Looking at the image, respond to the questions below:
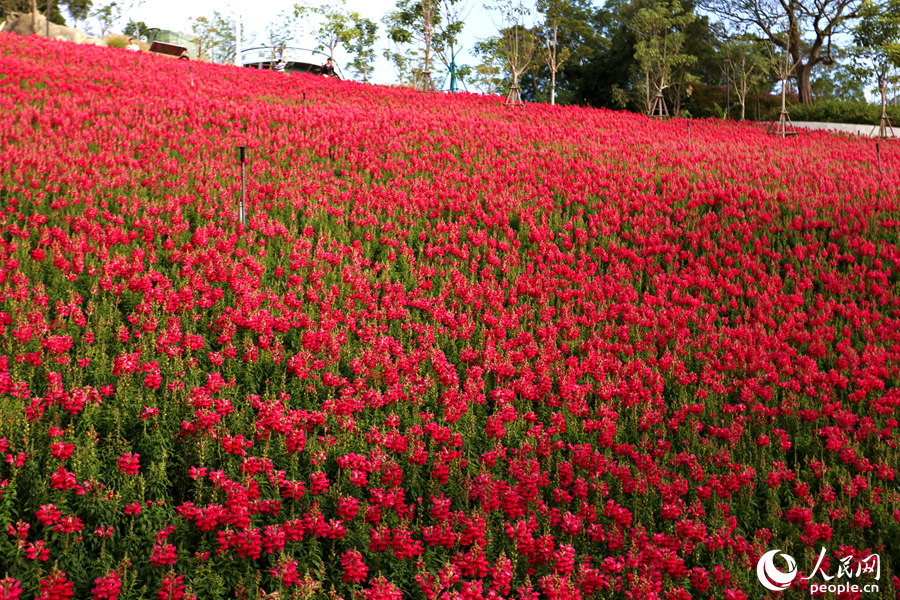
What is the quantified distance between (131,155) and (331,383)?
24.0 feet

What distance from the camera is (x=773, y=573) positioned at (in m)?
4.89

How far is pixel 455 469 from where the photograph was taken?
5672 mm

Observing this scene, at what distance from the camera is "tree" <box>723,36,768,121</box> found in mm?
37713

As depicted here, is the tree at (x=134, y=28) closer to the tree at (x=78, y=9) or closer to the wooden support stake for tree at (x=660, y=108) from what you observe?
the tree at (x=78, y=9)

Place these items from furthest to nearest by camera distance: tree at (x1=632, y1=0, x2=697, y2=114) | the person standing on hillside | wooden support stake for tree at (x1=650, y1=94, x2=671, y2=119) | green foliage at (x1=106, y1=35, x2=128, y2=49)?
tree at (x1=632, y1=0, x2=697, y2=114) → green foliage at (x1=106, y1=35, x2=128, y2=49) → the person standing on hillside → wooden support stake for tree at (x1=650, y1=94, x2=671, y2=119)

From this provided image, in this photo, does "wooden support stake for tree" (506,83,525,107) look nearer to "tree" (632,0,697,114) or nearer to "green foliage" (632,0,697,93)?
"tree" (632,0,697,114)

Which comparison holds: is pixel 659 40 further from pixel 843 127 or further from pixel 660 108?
pixel 843 127

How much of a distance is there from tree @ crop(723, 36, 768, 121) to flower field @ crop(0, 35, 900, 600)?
27.6m

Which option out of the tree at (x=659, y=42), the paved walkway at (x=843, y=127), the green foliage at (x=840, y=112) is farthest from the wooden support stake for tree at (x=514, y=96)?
the green foliage at (x=840, y=112)

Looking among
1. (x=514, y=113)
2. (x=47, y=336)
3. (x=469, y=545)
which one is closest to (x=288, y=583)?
(x=469, y=545)
